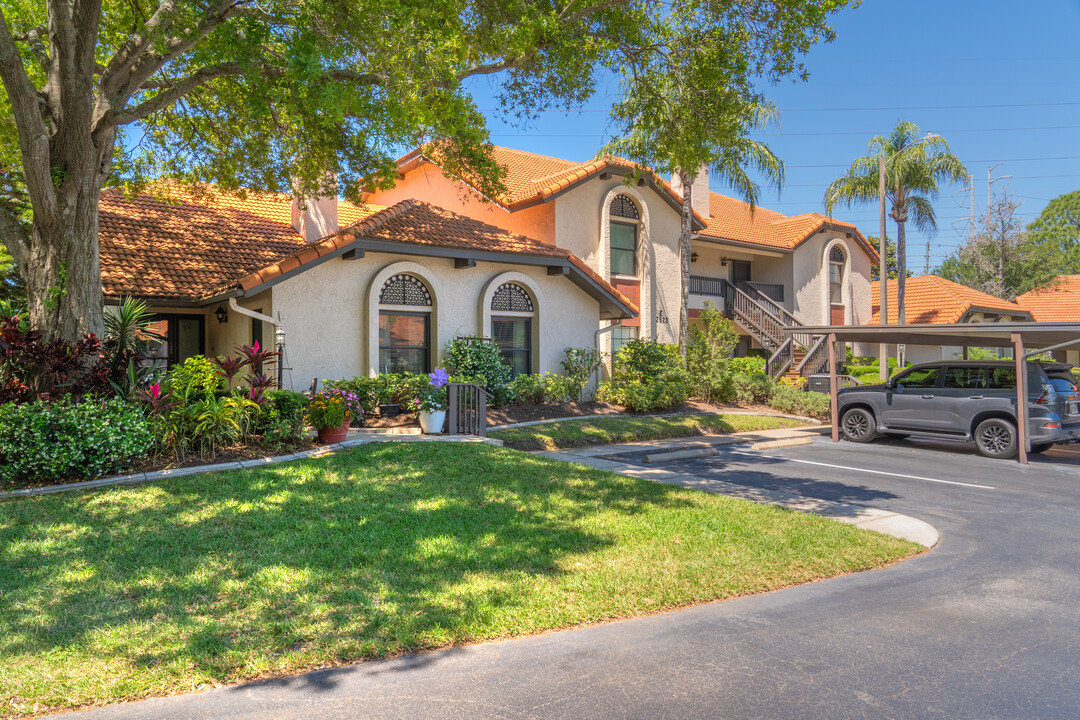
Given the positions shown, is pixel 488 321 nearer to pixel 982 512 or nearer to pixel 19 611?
pixel 982 512

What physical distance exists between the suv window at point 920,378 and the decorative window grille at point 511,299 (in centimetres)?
848

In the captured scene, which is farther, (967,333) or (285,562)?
(967,333)

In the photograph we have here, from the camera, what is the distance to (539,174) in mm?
23766

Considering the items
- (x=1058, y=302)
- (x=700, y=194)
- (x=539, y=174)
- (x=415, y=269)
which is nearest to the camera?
(x=415, y=269)

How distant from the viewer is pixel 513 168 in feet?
77.4

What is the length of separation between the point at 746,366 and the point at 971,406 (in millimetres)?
8493

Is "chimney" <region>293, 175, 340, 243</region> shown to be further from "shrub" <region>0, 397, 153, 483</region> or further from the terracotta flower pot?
"shrub" <region>0, 397, 153, 483</region>

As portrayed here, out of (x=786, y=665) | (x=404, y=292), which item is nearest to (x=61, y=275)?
(x=404, y=292)

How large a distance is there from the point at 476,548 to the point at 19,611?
3.39 meters

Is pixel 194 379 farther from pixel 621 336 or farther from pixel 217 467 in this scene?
pixel 621 336

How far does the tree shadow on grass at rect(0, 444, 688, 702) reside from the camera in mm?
4414

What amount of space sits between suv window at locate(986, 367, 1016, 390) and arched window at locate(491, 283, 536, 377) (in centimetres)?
970

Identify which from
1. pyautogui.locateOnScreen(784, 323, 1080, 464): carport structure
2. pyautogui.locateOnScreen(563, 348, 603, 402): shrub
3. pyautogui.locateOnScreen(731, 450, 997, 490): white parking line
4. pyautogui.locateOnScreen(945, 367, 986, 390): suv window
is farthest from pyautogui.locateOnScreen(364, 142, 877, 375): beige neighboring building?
pyautogui.locateOnScreen(945, 367, 986, 390): suv window

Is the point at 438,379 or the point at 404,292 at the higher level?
the point at 404,292
